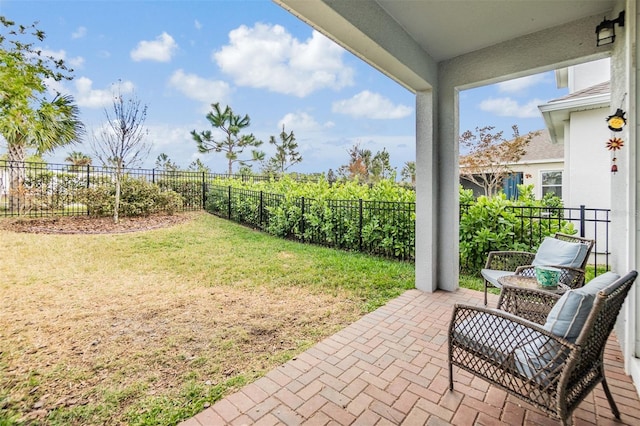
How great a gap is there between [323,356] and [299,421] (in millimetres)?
749

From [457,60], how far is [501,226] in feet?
8.70

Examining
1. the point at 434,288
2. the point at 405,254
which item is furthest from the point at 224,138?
the point at 434,288

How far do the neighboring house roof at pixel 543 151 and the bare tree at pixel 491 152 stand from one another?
0.49m

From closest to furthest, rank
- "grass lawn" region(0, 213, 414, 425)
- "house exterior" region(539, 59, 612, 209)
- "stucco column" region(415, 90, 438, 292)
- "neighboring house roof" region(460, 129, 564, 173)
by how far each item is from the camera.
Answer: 1. "grass lawn" region(0, 213, 414, 425)
2. "stucco column" region(415, 90, 438, 292)
3. "house exterior" region(539, 59, 612, 209)
4. "neighboring house roof" region(460, 129, 564, 173)

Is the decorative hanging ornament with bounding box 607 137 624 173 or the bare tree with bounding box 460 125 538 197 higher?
the bare tree with bounding box 460 125 538 197

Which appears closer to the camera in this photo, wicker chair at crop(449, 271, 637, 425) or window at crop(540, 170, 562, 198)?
wicker chair at crop(449, 271, 637, 425)

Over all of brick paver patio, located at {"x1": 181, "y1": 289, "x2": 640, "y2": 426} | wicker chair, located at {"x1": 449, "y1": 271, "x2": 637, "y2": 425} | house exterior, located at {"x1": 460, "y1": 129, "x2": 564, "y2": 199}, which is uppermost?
house exterior, located at {"x1": 460, "y1": 129, "x2": 564, "y2": 199}

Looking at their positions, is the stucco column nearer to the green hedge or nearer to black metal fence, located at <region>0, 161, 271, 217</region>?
the green hedge

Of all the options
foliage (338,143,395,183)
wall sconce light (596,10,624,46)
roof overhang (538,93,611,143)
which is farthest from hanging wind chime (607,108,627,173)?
foliage (338,143,395,183)

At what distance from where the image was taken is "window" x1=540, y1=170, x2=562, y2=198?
31.8ft

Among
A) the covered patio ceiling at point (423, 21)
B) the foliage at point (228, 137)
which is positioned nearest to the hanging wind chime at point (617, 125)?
the covered patio ceiling at point (423, 21)

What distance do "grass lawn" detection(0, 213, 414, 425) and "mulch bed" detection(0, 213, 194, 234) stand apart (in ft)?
2.28

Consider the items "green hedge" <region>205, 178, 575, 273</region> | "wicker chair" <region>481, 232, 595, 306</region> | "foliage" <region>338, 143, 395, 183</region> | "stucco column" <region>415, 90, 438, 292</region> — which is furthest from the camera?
"foliage" <region>338, 143, 395, 183</region>

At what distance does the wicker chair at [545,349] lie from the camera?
145 centimetres
